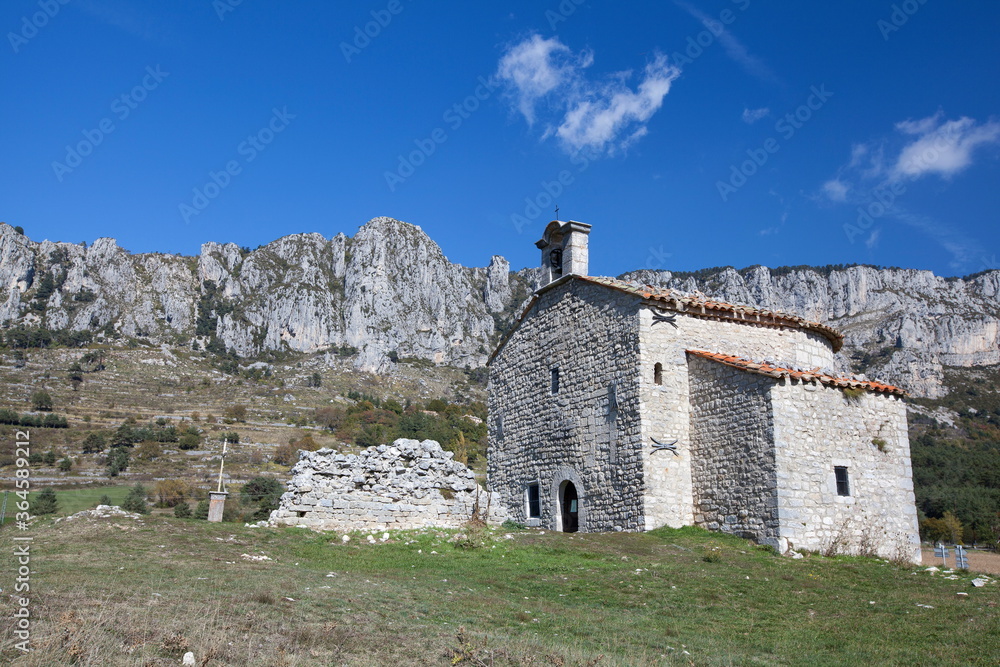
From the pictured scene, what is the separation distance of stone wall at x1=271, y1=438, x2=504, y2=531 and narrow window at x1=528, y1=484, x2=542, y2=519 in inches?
161

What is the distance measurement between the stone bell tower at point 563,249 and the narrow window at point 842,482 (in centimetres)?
901

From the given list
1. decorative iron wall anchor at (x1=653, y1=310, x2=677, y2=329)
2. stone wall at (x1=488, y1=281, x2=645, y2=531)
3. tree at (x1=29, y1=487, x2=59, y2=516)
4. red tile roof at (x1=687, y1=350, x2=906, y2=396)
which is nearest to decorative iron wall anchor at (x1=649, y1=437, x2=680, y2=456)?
stone wall at (x1=488, y1=281, x2=645, y2=531)

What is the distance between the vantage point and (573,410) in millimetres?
20922

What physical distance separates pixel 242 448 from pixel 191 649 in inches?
2410

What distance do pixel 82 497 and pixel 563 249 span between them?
99.8ft

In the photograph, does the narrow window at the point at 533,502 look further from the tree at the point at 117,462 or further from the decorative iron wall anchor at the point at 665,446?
the tree at the point at 117,462

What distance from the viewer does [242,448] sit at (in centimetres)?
6366

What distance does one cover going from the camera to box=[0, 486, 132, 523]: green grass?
3297 centimetres

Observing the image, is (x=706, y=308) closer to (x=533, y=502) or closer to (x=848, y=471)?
(x=848, y=471)

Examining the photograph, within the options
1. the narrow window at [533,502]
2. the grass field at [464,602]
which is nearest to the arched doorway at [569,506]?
the narrow window at [533,502]

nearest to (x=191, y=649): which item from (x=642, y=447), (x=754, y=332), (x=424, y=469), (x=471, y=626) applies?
(x=471, y=626)

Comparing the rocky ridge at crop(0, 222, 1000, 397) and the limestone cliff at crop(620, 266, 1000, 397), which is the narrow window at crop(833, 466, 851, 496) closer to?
the limestone cliff at crop(620, 266, 1000, 397)

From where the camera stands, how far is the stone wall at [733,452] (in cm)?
1637

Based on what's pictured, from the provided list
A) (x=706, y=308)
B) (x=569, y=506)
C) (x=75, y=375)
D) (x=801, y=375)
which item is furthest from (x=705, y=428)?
(x=75, y=375)
